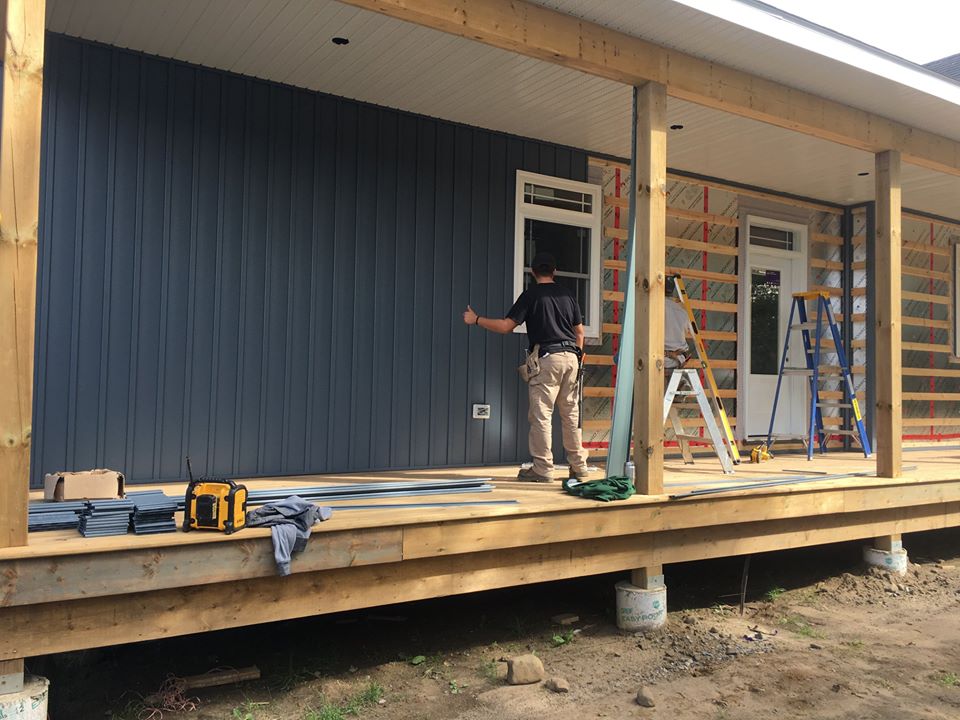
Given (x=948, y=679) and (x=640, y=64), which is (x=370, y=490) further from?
(x=948, y=679)

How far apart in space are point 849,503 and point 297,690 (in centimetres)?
361

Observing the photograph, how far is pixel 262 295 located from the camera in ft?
16.2

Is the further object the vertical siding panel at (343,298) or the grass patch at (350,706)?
the vertical siding panel at (343,298)

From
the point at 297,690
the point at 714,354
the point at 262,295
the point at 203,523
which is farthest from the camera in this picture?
the point at 714,354

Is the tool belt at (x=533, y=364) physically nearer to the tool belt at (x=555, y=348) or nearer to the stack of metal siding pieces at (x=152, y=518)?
the tool belt at (x=555, y=348)

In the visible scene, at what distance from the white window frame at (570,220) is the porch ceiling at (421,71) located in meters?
0.32

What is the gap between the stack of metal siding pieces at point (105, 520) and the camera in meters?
2.93

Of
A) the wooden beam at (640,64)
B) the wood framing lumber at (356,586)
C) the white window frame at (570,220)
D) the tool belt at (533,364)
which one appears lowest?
the wood framing lumber at (356,586)

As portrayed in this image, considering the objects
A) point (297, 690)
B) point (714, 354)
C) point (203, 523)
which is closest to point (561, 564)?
point (297, 690)

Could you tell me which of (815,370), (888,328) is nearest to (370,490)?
(888,328)

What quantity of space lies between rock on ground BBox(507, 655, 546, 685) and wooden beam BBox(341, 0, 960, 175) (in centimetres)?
296

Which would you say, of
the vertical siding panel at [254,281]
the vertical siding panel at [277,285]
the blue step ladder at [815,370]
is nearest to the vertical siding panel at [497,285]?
the vertical siding panel at [277,285]

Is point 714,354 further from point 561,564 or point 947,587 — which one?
point 561,564

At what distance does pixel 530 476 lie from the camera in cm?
484
